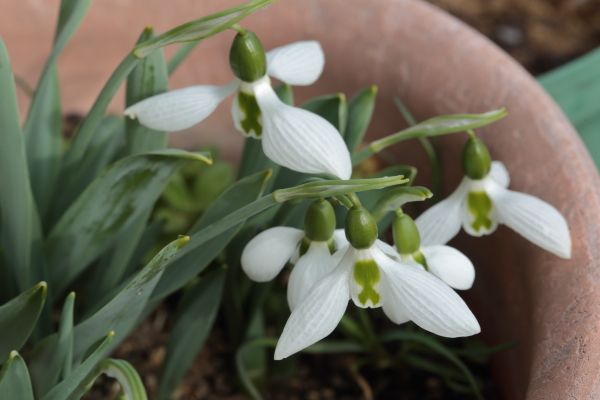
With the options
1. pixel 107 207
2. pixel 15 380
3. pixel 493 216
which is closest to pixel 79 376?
pixel 15 380

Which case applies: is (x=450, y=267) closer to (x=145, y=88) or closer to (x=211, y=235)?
(x=211, y=235)

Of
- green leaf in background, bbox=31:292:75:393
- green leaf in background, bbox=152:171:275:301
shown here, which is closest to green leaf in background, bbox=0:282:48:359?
green leaf in background, bbox=31:292:75:393

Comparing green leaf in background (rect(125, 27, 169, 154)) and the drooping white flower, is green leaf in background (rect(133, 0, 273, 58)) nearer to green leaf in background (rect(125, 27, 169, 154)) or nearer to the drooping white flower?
green leaf in background (rect(125, 27, 169, 154))

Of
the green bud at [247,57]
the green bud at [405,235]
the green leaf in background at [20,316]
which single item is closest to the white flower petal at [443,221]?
the green bud at [405,235]

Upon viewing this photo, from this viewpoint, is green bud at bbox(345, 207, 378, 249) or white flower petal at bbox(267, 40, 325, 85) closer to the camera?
green bud at bbox(345, 207, 378, 249)

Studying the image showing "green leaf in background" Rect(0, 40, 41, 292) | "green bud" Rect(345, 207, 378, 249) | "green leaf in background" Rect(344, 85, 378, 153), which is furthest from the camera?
"green leaf in background" Rect(344, 85, 378, 153)

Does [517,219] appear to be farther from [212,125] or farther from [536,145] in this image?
[212,125]

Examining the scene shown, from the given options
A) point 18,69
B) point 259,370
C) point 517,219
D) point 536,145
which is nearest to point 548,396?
point 517,219
